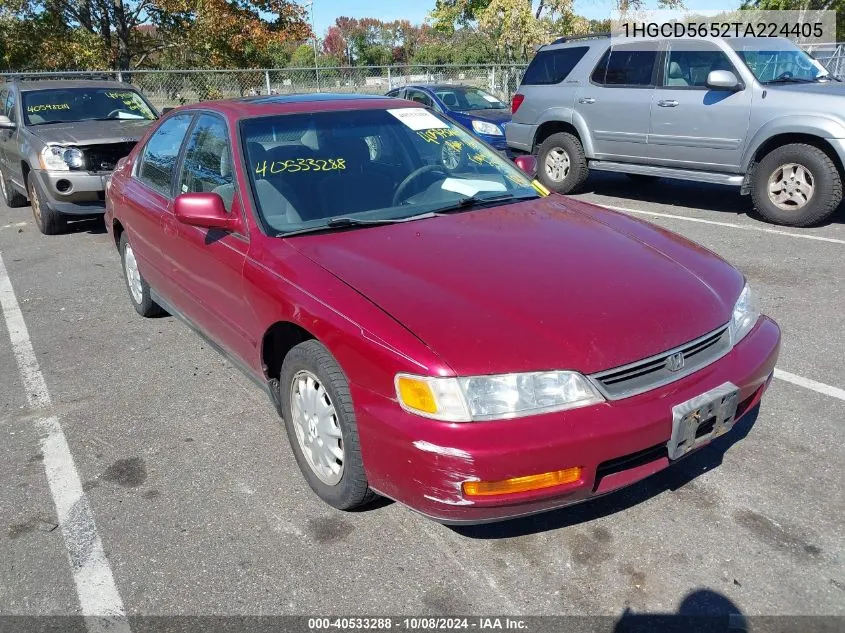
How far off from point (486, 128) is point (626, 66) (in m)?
3.15

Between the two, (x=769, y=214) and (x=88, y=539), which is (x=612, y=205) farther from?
(x=88, y=539)

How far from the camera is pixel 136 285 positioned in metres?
5.23

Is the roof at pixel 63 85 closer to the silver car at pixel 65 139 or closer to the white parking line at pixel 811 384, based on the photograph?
the silver car at pixel 65 139

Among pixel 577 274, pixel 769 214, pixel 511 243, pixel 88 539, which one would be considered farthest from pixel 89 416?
pixel 769 214

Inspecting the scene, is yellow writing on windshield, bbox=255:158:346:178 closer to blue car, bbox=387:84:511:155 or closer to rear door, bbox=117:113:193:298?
rear door, bbox=117:113:193:298

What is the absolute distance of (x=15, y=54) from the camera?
57.4ft

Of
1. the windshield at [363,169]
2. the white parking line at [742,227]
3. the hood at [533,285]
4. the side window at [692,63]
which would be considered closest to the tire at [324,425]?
the hood at [533,285]

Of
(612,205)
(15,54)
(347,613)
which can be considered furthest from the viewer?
(15,54)

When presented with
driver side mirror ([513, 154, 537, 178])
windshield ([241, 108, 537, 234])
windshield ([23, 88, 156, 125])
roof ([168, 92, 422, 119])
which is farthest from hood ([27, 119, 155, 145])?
driver side mirror ([513, 154, 537, 178])

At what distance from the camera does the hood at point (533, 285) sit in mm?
2373

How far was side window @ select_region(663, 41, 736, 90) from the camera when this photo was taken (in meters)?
7.68

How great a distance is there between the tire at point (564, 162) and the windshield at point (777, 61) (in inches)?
84.0

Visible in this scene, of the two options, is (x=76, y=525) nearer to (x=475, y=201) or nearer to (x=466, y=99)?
(x=475, y=201)

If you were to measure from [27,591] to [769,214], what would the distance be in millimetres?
7156
